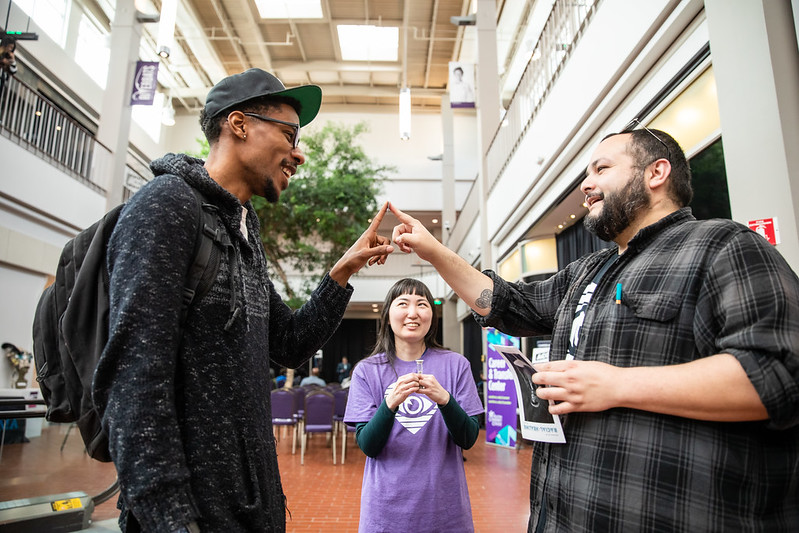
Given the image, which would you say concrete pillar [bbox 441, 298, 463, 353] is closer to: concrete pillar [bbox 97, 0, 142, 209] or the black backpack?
concrete pillar [bbox 97, 0, 142, 209]

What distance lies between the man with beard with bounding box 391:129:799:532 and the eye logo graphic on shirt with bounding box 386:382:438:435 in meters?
0.64

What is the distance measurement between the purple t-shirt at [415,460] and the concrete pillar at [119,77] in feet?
32.4

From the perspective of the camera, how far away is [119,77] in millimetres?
9977

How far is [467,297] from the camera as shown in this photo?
1.60 meters

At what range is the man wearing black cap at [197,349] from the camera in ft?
2.76

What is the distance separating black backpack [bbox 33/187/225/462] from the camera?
0.96 m

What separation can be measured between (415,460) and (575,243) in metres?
5.80

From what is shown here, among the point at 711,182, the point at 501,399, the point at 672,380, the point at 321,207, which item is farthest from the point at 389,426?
the point at 321,207

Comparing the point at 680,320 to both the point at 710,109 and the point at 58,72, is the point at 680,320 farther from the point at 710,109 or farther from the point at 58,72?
the point at 58,72

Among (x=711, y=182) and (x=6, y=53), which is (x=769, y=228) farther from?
(x=6, y=53)

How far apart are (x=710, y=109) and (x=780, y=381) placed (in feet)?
9.23

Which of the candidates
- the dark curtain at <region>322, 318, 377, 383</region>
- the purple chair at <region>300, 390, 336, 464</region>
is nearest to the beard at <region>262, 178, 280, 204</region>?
the purple chair at <region>300, 390, 336, 464</region>

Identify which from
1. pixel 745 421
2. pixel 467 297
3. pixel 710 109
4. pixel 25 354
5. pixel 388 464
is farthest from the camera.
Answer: pixel 25 354

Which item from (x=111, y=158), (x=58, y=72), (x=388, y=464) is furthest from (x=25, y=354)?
(x=388, y=464)
